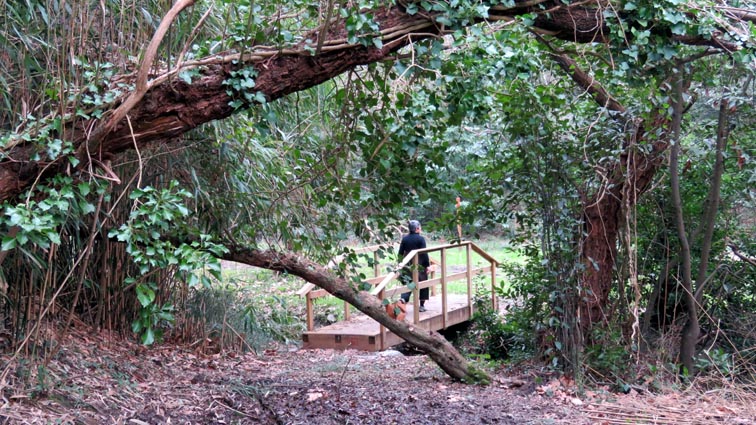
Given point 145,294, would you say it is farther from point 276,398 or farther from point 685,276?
point 685,276

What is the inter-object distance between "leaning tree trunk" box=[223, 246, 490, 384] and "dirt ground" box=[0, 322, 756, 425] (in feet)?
0.48

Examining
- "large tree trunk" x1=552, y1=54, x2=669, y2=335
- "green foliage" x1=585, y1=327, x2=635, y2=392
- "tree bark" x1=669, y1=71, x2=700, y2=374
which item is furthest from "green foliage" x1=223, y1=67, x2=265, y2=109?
"tree bark" x1=669, y1=71, x2=700, y2=374

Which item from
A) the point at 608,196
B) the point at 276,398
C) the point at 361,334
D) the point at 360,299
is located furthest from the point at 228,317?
the point at 608,196

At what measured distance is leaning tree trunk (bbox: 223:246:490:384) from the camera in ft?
17.4

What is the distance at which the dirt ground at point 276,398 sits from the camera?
437cm

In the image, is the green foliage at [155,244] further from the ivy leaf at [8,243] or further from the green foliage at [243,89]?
the green foliage at [243,89]

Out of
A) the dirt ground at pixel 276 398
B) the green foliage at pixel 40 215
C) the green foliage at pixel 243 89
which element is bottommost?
the dirt ground at pixel 276 398

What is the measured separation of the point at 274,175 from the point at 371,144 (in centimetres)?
190

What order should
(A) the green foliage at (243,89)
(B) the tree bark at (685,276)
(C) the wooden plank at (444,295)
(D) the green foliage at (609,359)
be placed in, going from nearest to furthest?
(A) the green foliage at (243,89)
(D) the green foliage at (609,359)
(B) the tree bark at (685,276)
(C) the wooden plank at (444,295)

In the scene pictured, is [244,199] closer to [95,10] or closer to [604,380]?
[95,10]

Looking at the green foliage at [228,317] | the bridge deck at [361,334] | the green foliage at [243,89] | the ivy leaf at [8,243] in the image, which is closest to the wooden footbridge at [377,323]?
the bridge deck at [361,334]

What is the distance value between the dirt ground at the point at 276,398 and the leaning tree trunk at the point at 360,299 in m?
0.15

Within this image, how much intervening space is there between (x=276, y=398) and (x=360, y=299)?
3.39 feet

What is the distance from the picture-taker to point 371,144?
14.3 ft
